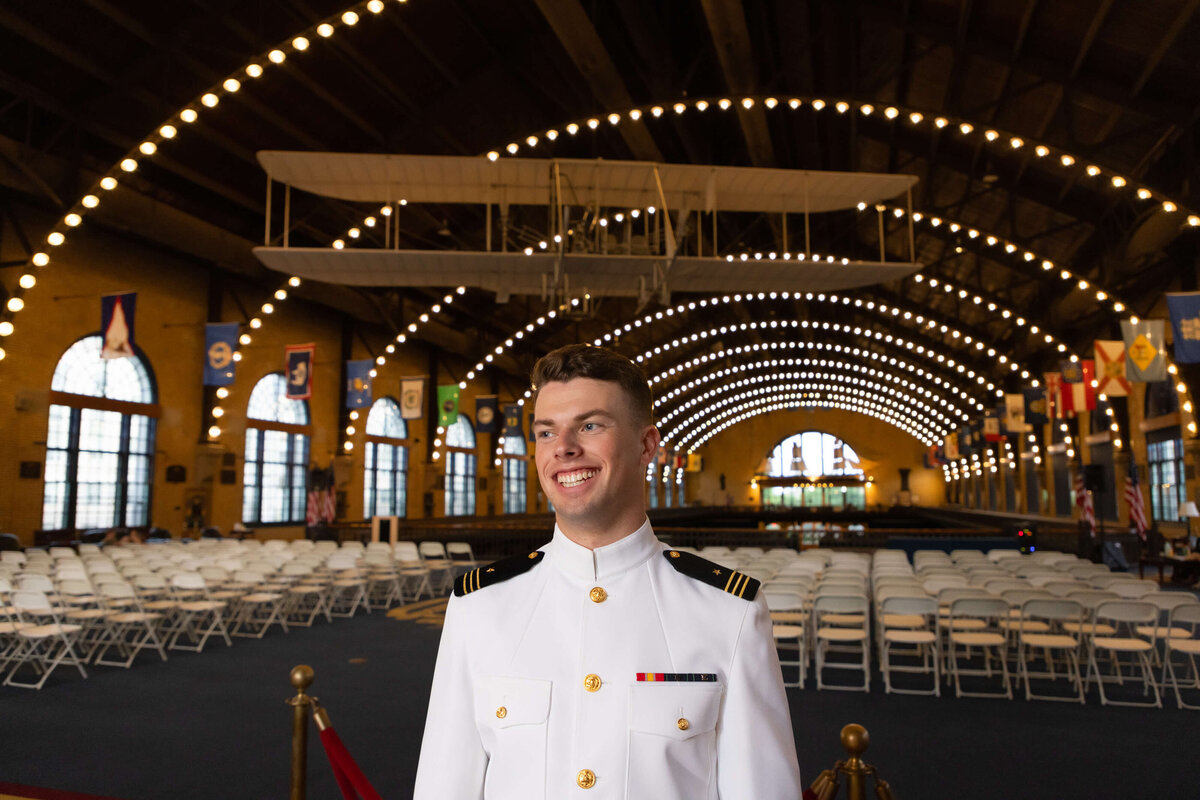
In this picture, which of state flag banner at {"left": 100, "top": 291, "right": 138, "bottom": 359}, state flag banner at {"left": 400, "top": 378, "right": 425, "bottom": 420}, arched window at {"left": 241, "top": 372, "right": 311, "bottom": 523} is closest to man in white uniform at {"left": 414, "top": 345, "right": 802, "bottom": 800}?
state flag banner at {"left": 100, "top": 291, "right": 138, "bottom": 359}

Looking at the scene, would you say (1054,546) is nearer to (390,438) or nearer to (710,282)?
(710,282)

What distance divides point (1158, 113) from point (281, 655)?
14.7 meters

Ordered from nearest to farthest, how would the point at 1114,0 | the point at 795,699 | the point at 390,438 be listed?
the point at 795,699 < the point at 1114,0 < the point at 390,438

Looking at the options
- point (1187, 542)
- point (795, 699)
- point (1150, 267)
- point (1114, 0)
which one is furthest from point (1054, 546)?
point (795, 699)

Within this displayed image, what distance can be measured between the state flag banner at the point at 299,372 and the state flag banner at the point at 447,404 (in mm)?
5973

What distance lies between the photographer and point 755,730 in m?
1.28

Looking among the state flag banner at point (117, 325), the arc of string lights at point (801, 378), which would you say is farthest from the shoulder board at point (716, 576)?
the arc of string lights at point (801, 378)

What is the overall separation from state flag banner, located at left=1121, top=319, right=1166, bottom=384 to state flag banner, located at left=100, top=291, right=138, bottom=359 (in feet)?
56.9

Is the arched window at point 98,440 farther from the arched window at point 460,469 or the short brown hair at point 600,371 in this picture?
the short brown hair at point 600,371

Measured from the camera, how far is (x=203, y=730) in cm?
537

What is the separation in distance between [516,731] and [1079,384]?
804 inches

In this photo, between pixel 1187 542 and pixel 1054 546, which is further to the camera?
pixel 1054 546

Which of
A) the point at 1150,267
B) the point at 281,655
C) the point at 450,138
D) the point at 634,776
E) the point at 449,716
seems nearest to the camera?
the point at 634,776

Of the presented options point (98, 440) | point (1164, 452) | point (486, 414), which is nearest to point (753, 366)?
point (486, 414)
